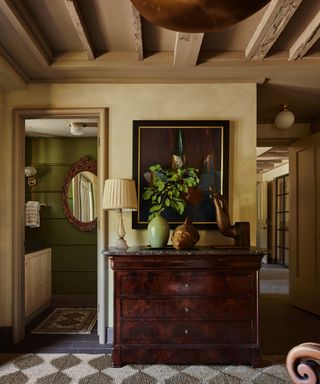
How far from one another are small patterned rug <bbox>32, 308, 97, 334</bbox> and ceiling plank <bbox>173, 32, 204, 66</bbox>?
2653mm

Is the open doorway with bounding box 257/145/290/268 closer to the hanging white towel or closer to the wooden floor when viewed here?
the wooden floor

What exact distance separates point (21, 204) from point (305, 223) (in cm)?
340

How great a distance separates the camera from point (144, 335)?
2752 millimetres

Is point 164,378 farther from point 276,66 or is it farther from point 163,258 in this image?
point 276,66

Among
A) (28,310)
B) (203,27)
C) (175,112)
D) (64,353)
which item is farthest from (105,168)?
(203,27)

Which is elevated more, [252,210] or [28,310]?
[252,210]

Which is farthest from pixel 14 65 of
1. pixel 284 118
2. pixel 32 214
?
pixel 284 118

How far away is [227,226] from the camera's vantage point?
9.89ft

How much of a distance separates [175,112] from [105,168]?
82 centimetres

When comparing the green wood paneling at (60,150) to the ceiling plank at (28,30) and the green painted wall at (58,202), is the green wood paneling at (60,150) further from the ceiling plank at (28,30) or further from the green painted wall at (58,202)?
the ceiling plank at (28,30)

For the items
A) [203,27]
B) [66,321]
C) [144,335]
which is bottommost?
[66,321]

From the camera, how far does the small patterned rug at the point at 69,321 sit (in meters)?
3.66

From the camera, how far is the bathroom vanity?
13.2 ft

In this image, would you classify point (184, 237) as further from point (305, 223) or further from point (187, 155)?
point (305, 223)
